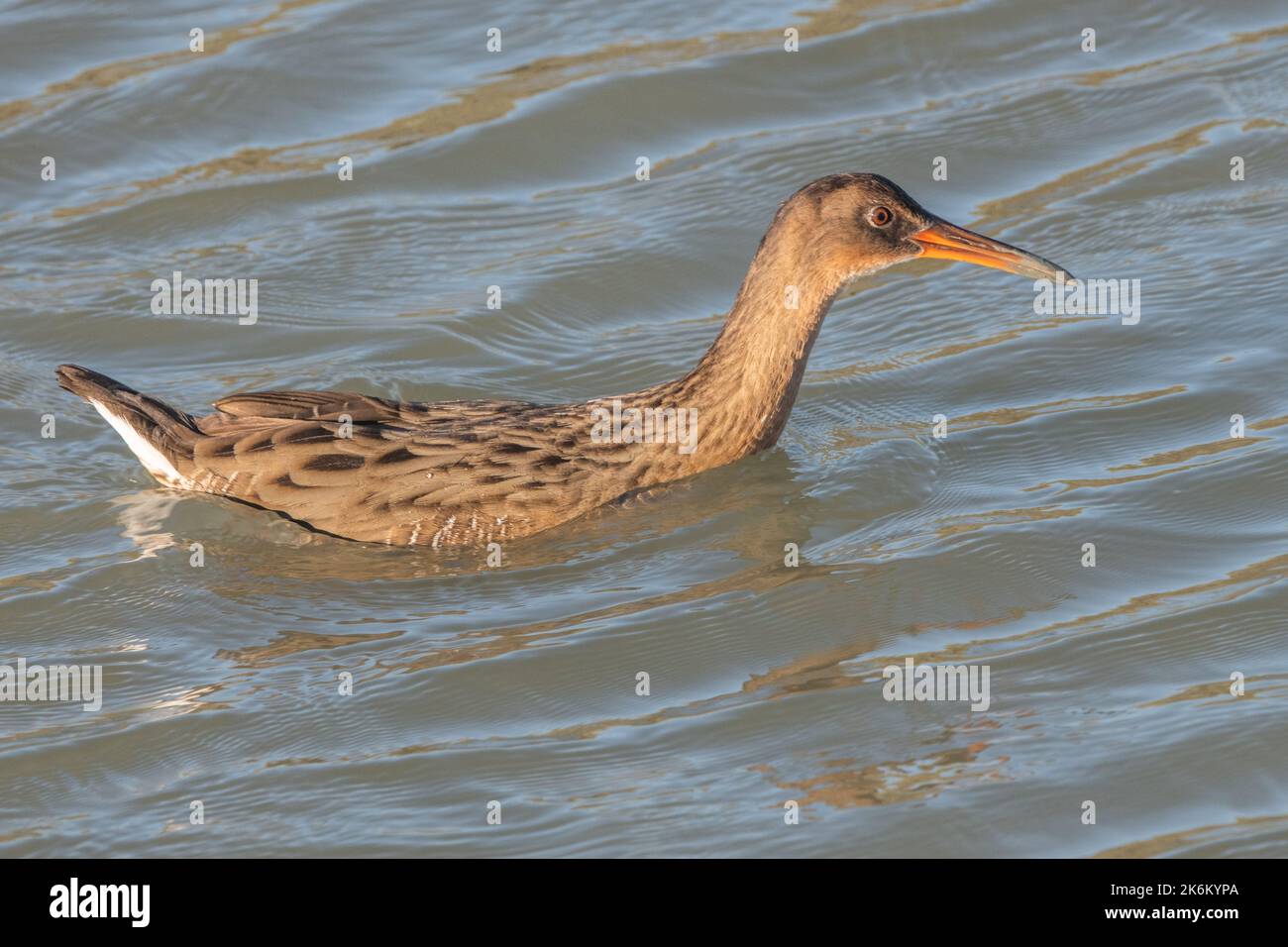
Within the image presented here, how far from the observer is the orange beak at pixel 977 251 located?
1000 centimetres

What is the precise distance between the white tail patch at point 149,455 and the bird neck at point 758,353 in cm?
229

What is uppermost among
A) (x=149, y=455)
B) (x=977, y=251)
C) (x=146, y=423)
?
(x=977, y=251)

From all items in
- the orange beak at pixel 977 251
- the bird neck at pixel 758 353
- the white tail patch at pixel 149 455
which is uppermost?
the orange beak at pixel 977 251

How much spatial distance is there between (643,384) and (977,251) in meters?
2.10

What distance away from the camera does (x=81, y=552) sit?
9.56 metres

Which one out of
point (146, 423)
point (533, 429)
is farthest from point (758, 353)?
point (146, 423)

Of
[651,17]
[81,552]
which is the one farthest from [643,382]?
[651,17]

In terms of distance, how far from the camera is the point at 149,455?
9812 millimetres

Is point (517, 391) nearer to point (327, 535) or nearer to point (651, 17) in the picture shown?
point (327, 535)

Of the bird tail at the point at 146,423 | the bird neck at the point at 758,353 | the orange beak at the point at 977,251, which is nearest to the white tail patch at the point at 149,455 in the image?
the bird tail at the point at 146,423

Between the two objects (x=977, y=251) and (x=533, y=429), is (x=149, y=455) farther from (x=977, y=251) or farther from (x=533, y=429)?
(x=977, y=251)

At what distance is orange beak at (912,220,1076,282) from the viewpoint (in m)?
10.0

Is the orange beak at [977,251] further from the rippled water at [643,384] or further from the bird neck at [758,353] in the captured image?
the rippled water at [643,384]
